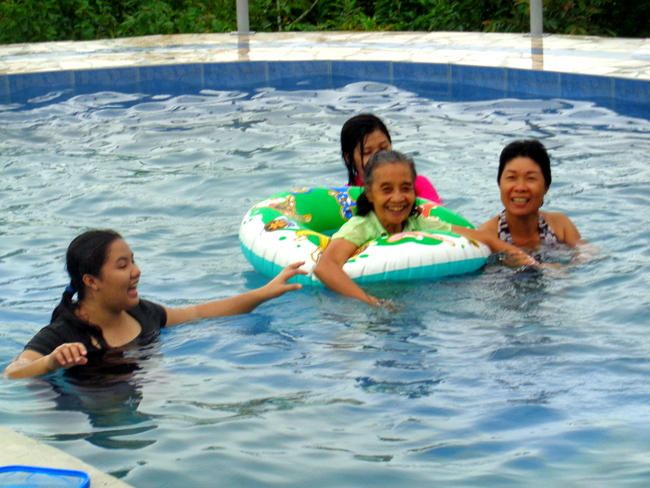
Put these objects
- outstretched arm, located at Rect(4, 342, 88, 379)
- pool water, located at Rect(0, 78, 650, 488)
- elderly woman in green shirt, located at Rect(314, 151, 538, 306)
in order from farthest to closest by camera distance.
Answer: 1. elderly woman in green shirt, located at Rect(314, 151, 538, 306)
2. outstretched arm, located at Rect(4, 342, 88, 379)
3. pool water, located at Rect(0, 78, 650, 488)

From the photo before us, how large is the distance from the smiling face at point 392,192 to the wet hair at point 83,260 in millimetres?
1439

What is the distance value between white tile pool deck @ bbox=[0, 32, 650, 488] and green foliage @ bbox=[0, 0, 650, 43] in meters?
0.57

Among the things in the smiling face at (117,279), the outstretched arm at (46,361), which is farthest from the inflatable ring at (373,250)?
the outstretched arm at (46,361)

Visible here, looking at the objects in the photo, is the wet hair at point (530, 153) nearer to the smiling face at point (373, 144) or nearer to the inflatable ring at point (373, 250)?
the inflatable ring at point (373, 250)

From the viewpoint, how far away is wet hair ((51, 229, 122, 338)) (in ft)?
12.0

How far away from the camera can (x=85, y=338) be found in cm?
377

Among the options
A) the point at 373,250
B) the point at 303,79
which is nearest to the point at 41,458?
the point at 373,250

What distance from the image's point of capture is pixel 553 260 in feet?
16.5

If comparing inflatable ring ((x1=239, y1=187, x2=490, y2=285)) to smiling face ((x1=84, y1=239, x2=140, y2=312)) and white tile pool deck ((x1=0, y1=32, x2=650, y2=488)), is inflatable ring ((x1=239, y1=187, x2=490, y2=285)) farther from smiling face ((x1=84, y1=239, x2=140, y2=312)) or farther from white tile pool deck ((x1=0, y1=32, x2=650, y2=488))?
white tile pool deck ((x1=0, y1=32, x2=650, y2=488))

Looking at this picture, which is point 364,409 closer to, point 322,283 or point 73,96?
point 322,283

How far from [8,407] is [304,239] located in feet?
6.30

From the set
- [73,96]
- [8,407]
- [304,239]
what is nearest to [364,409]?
A: [8,407]

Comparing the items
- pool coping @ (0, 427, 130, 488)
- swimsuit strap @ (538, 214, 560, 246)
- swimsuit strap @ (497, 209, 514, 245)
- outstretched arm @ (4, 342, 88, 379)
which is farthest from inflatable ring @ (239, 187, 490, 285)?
pool coping @ (0, 427, 130, 488)

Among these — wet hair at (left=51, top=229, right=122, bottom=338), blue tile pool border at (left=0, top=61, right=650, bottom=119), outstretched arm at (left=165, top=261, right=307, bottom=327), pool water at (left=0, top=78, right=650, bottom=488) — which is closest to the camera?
pool water at (left=0, top=78, right=650, bottom=488)
